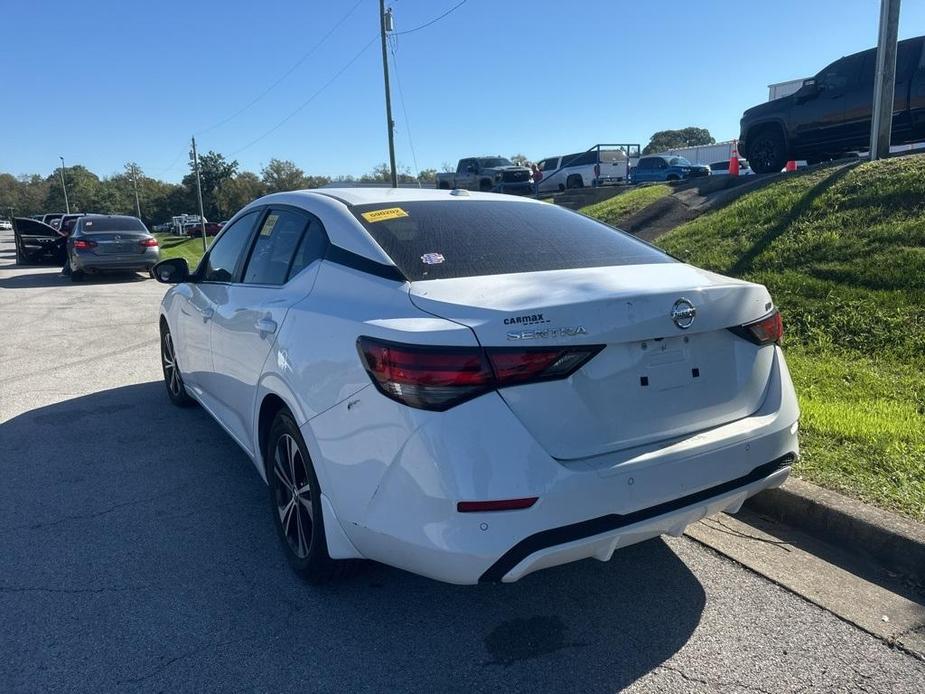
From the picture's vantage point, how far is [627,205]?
13.5 metres

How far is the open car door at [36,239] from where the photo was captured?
21.0 meters

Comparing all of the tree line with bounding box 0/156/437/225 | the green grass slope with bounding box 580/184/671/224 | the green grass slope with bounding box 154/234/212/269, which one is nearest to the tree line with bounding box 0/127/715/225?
the tree line with bounding box 0/156/437/225

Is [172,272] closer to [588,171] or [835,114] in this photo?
[835,114]

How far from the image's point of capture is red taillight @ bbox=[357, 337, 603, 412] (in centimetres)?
222

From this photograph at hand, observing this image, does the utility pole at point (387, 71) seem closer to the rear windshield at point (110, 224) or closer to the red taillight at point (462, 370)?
the rear windshield at point (110, 224)

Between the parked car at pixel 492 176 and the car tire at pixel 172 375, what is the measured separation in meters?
21.8

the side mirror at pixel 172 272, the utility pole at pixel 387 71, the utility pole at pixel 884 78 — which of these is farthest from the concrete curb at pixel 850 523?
the utility pole at pixel 387 71

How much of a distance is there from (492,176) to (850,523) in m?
25.8

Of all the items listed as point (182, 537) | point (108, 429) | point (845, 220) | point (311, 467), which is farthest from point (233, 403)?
point (845, 220)

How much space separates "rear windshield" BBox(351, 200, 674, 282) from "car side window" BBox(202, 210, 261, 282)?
123 centimetres

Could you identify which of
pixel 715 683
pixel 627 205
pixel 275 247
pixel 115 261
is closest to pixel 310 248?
pixel 275 247

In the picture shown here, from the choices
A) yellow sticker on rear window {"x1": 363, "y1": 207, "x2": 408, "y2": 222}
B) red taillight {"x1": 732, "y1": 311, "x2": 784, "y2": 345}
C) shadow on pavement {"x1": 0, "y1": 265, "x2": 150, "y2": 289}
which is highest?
yellow sticker on rear window {"x1": 363, "y1": 207, "x2": 408, "y2": 222}

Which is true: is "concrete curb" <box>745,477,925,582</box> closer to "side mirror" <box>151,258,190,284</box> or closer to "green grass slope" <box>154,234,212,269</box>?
"side mirror" <box>151,258,190,284</box>

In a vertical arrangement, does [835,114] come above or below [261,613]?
above
